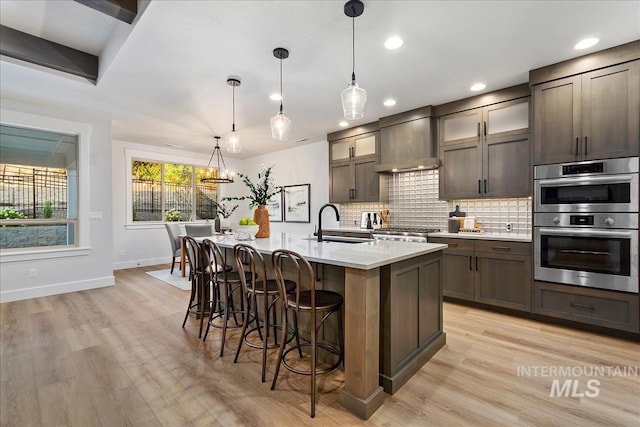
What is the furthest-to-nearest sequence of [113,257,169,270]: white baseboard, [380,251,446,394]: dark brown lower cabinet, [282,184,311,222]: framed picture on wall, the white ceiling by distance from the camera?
[282,184,311,222]: framed picture on wall, [113,257,169,270]: white baseboard, the white ceiling, [380,251,446,394]: dark brown lower cabinet

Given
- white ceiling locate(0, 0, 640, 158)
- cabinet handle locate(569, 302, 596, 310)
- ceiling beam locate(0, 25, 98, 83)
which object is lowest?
cabinet handle locate(569, 302, 596, 310)

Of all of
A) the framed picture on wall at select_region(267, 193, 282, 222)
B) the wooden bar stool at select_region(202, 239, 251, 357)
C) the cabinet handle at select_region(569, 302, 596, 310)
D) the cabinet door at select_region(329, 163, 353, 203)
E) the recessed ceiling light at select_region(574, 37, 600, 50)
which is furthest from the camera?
the framed picture on wall at select_region(267, 193, 282, 222)

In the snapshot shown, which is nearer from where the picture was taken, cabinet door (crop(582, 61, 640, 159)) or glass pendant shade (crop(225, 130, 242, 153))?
cabinet door (crop(582, 61, 640, 159))

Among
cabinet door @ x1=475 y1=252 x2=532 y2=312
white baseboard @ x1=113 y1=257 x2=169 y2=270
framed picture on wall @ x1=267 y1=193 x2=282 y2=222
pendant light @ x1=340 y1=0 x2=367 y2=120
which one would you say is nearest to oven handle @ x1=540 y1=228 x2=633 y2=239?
cabinet door @ x1=475 y1=252 x2=532 y2=312

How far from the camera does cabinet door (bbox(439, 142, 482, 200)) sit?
379 cm

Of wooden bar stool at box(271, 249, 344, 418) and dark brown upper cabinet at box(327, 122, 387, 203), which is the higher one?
dark brown upper cabinet at box(327, 122, 387, 203)

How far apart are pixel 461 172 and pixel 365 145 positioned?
1.70 metres

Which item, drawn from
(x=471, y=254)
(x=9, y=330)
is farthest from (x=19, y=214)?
(x=471, y=254)

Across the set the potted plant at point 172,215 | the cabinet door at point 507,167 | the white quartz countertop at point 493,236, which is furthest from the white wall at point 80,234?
the cabinet door at point 507,167

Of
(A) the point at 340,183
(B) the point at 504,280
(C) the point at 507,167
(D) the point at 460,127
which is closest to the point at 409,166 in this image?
(D) the point at 460,127

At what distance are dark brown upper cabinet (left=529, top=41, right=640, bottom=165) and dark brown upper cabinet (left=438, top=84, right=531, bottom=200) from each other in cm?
26

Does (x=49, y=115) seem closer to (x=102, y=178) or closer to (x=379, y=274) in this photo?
(x=102, y=178)

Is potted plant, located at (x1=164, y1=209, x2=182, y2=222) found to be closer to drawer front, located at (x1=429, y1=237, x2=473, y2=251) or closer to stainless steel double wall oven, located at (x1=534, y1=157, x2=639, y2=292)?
drawer front, located at (x1=429, y1=237, x2=473, y2=251)

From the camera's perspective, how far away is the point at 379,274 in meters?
1.93
